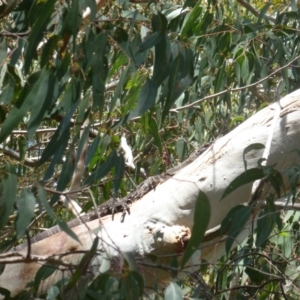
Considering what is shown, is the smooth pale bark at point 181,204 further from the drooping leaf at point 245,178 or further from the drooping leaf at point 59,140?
the drooping leaf at point 59,140

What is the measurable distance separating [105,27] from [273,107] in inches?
18.0

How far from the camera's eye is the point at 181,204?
1.65m

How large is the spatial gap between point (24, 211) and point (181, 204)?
533 millimetres

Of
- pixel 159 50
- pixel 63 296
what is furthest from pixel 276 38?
pixel 63 296

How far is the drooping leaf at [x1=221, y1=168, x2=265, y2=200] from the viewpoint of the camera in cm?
159

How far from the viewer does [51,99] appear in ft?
4.60

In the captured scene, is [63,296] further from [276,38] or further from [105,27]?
[276,38]

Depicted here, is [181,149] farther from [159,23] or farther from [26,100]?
[26,100]

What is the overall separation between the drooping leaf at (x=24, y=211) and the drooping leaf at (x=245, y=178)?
53cm

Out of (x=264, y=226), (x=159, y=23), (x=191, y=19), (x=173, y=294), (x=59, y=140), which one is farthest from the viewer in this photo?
(x=191, y=19)

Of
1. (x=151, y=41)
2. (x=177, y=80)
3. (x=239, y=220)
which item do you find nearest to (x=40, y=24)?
(x=151, y=41)

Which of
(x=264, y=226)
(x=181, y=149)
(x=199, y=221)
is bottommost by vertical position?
(x=181, y=149)

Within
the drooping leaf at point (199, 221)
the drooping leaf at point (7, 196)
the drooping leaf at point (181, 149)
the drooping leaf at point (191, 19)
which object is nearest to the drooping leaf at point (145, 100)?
the drooping leaf at point (199, 221)

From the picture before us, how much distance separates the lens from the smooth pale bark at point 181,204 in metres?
1.60
